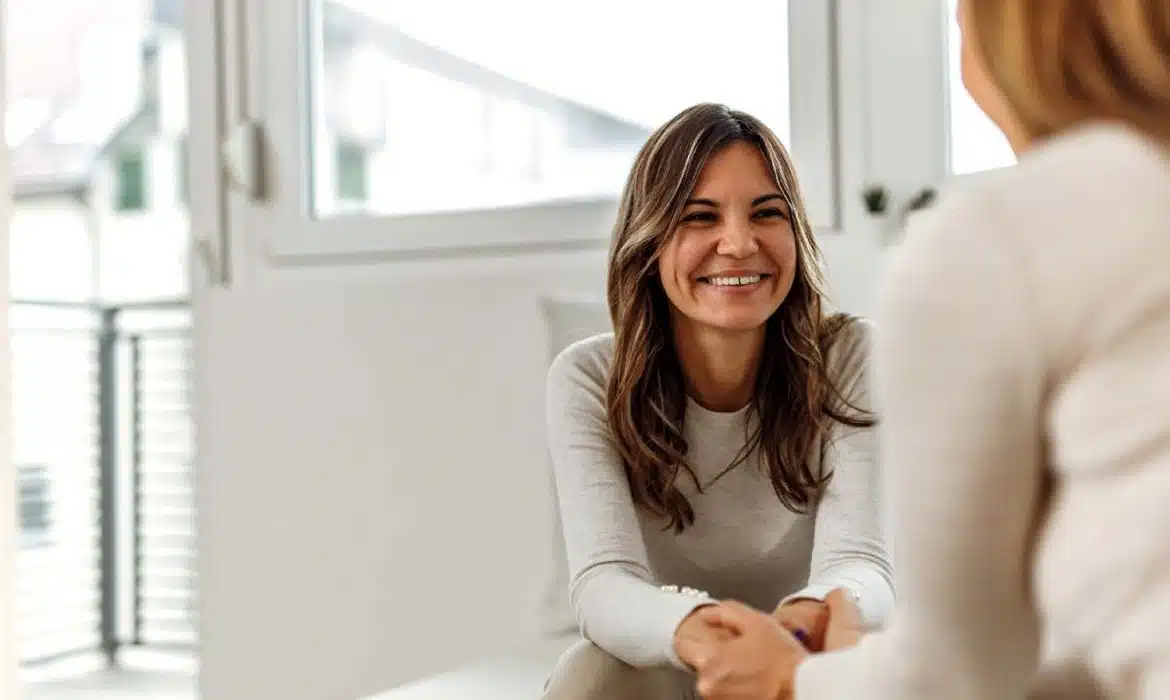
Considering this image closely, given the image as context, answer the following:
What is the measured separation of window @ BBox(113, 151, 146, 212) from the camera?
3.09 metres

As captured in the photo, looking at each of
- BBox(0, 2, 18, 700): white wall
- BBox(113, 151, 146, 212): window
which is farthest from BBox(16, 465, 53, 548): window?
BBox(113, 151, 146, 212): window

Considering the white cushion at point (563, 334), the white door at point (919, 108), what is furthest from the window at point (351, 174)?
the white door at point (919, 108)

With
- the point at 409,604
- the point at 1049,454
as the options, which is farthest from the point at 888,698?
the point at 409,604

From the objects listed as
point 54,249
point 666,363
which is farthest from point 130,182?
point 666,363

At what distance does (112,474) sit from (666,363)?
2050 mm

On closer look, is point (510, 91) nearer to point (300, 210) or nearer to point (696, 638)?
point (300, 210)

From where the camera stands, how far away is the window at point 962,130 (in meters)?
1.95

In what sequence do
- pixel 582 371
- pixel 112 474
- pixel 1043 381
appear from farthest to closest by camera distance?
1. pixel 112 474
2. pixel 582 371
3. pixel 1043 381

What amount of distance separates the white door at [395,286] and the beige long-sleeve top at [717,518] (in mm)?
783

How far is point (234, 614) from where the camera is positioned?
246cm

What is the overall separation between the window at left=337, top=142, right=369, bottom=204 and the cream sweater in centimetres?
195

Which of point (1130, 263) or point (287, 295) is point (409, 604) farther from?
point (1130, 263)

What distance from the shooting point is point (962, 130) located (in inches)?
77.4

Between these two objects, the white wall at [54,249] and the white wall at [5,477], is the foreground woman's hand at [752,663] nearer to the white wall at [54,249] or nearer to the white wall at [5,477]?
the white wall at [5,477]
